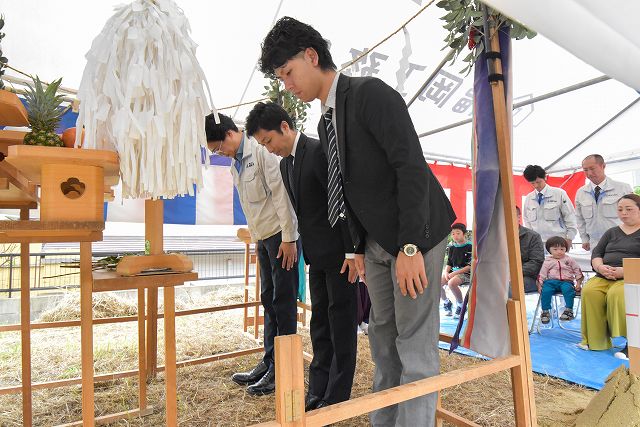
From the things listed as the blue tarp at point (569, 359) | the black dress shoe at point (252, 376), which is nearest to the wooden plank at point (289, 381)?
the black dress shoe at point (252, 376)

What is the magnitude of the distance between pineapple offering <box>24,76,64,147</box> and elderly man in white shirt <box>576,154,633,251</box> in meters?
3.85

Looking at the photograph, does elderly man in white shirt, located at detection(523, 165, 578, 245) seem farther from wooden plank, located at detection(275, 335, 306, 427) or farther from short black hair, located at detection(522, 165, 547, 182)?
wooden plank, located at detection(275, 335, 306, 427)

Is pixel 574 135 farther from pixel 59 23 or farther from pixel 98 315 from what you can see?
pixel 98 315

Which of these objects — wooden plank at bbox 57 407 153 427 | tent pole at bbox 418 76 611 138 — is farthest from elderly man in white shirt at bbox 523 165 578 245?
wooden plank at bbox 57 407 153 427

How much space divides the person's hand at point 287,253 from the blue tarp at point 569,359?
5.53 ft

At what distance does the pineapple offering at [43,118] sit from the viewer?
1.11m

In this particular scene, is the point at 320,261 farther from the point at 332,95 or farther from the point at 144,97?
the point at 144,97

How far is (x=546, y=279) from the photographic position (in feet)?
11.9

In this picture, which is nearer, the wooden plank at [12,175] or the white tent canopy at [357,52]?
the wooden plank at [12,175]

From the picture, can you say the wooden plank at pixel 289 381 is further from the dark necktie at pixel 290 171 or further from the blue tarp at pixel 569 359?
the blue tarp at pixel 569 359

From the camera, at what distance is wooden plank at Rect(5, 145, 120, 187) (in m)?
0.93

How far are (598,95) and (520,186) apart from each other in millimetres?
1646

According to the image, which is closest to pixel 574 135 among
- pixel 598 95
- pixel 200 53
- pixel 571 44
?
pixel 598 95

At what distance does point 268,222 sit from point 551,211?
341 cm
